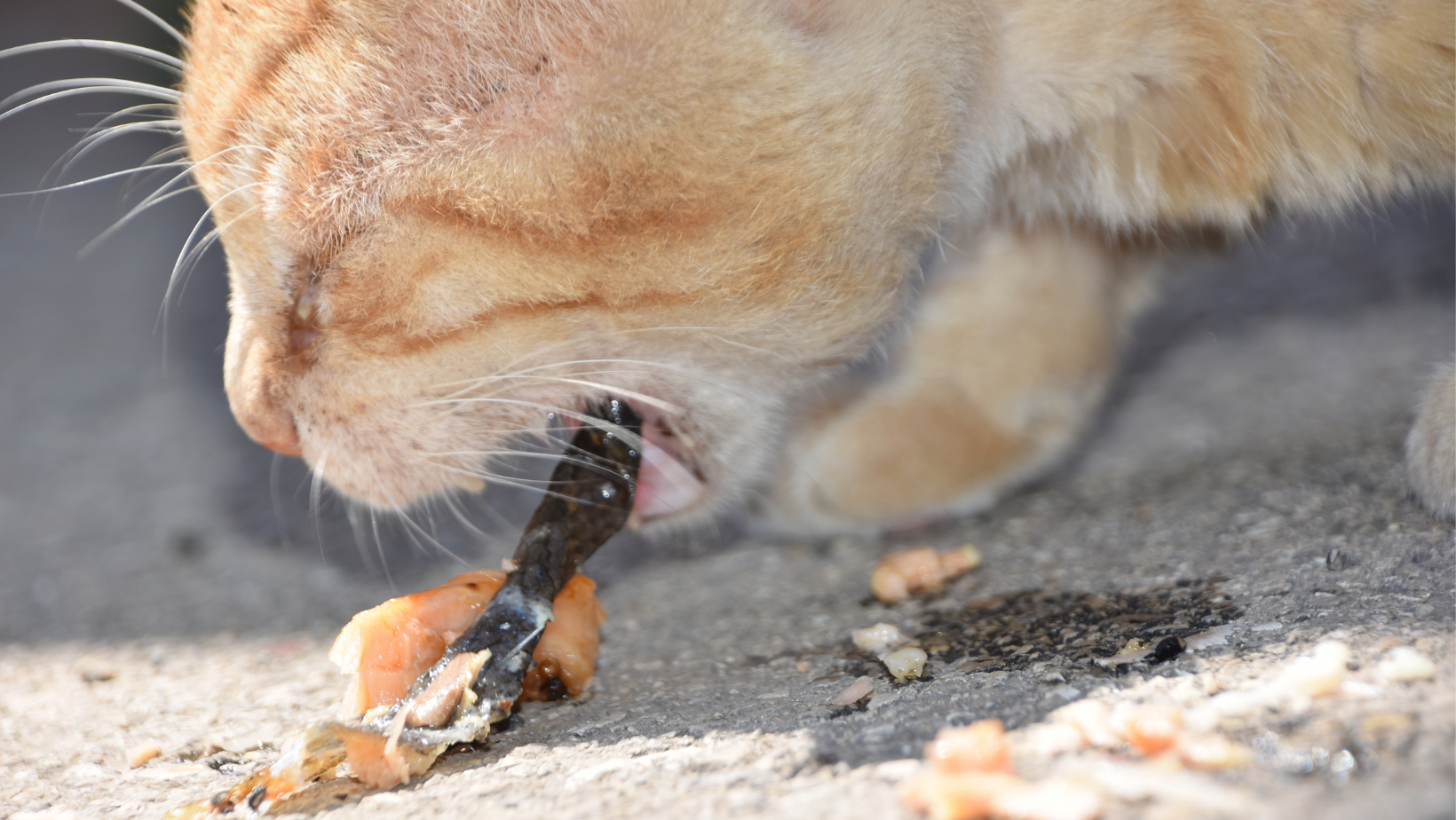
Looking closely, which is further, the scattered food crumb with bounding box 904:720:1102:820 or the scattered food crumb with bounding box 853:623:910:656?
the scattered food crumb with bounding box 853:623:910:656

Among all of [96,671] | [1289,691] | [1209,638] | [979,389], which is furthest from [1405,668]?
[96,671]

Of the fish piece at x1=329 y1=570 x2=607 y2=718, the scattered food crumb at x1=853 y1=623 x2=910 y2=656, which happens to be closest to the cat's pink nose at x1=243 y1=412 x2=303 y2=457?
the fish piece at x1=329 y1=570 x2=607 y2=718

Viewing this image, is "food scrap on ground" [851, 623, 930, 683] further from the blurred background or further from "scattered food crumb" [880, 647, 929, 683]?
the blurred background

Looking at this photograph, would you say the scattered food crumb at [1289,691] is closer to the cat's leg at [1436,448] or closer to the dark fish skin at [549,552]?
the cat's leg at [1436,448]

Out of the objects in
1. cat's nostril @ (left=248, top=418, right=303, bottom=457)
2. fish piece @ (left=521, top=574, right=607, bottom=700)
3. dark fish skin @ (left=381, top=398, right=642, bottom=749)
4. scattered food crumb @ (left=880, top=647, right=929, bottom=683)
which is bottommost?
scattered food crumb @ (left=880, top=647, right=929, bottom=683)

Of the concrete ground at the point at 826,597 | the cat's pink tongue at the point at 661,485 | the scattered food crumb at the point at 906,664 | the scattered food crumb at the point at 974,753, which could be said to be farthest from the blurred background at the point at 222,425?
the scattered food crumb at the point at 974,753

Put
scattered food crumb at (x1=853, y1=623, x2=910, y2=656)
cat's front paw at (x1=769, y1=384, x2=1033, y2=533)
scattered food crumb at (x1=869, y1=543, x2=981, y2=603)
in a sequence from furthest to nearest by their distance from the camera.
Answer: cat's front paw at (x1=769, y1=384, x2=1033, y2=533), scattered food crumb at (x1=869, y1=543, x2=981, y2=603), scattered food crumb at (x1=853, y1=623, x2=910, y2=656)

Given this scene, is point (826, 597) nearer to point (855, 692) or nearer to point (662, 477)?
point (662, 477)
